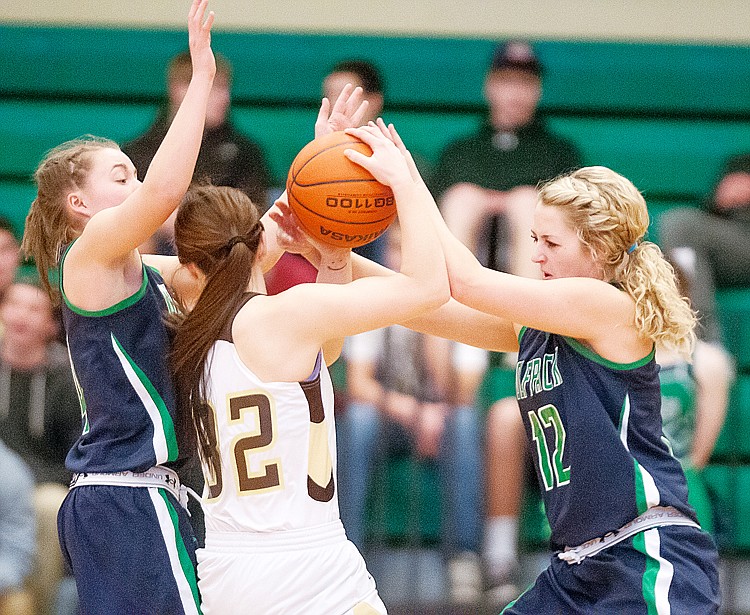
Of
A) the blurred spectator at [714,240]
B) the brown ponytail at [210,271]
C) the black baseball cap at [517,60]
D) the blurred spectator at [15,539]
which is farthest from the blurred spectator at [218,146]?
Answer: the brown ponytail at [210,271]

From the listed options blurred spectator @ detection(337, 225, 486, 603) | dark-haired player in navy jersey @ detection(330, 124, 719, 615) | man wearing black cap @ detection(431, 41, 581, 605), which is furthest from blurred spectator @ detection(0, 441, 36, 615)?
dark-haired player in navy jersey @ detection(330, 124, 719, 615)

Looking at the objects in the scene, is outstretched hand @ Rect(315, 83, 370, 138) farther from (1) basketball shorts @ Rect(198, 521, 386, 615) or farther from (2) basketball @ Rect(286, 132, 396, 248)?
(1) basketball shorts @ Rect(198, 521, 386, 615)

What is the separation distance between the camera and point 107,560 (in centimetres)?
307

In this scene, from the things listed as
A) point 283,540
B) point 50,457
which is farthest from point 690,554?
point 50,457

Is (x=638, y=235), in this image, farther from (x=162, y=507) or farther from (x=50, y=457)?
(x=50, y=457)

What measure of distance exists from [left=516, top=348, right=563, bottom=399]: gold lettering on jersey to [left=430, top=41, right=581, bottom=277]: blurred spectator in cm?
254

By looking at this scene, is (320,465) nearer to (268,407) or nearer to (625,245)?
(268,407)

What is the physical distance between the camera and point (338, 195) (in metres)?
3.19

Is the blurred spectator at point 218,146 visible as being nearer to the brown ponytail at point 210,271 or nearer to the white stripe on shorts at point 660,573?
the brown ponytail at point 210,271

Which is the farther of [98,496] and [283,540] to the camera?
[98,496]

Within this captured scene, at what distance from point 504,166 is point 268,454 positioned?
3.73m

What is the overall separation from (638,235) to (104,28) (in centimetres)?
465

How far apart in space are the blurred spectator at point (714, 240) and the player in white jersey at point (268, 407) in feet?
11.4

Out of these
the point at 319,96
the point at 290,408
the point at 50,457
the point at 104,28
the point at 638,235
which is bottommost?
the point at 50,457
